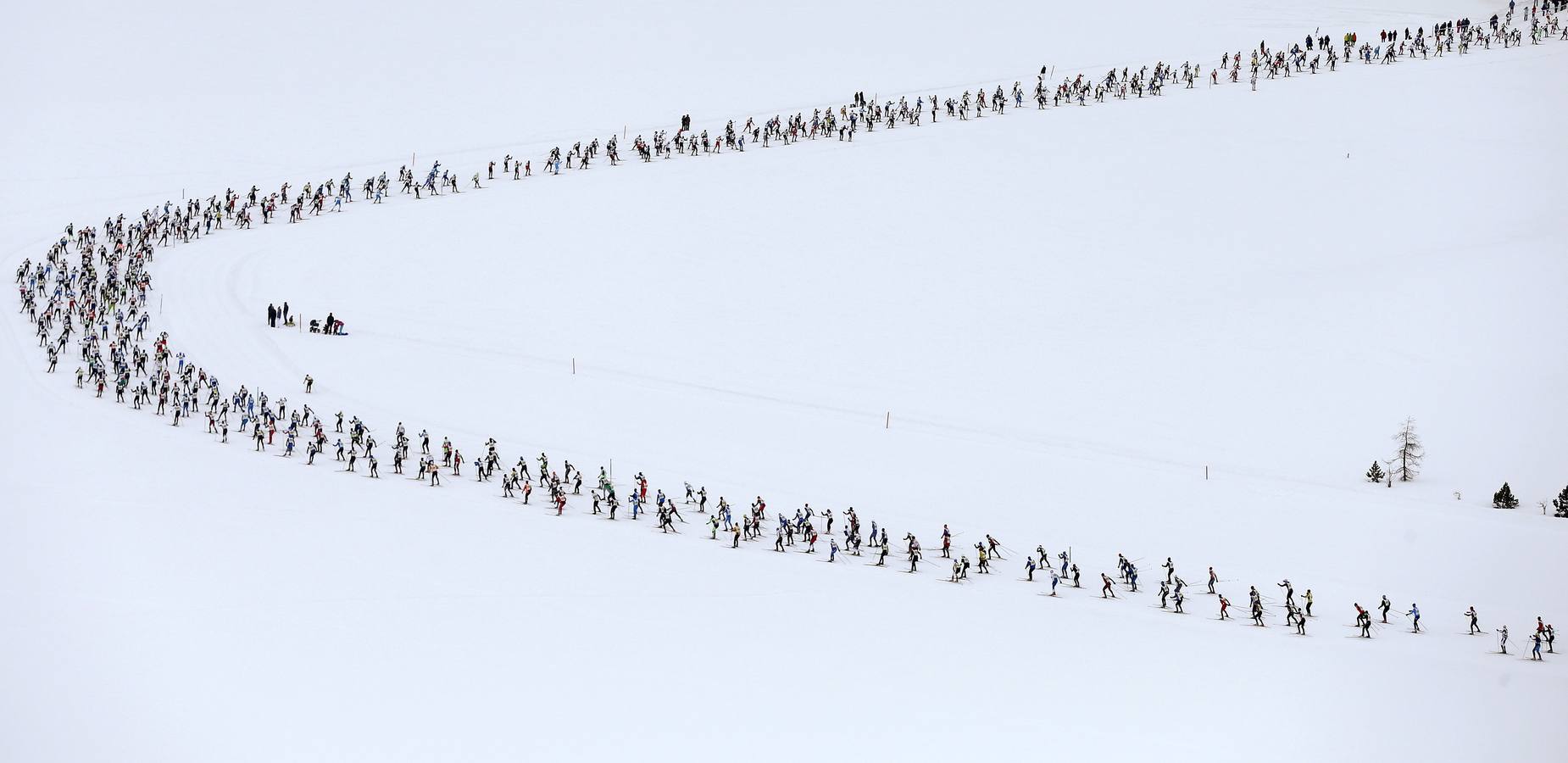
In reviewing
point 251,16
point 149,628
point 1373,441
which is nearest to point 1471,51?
point 1373,441

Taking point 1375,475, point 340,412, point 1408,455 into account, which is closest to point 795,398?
point 340,412

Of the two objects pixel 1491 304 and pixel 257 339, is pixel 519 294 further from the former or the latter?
pixel 1491 304

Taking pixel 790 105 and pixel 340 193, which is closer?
pixel 340 193

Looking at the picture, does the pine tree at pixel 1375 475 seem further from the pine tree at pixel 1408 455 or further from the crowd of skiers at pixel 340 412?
the crowd of skiers at pixel 340 412

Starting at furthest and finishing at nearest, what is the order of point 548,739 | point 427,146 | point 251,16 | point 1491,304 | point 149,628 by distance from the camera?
point 251,16 < point 427,146 < point 1491,304 < point 149,628 < point 548,739

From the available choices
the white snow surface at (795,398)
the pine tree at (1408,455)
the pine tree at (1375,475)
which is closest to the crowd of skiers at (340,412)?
the white snow surface at (795,398)

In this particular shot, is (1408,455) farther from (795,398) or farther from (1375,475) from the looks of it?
(795,398)
